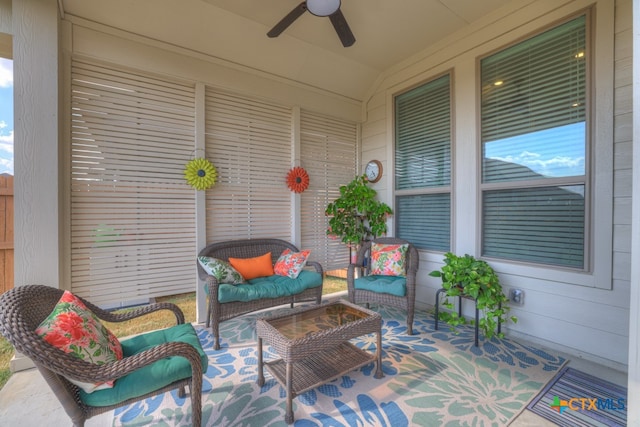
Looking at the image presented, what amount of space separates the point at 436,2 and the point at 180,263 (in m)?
3.77

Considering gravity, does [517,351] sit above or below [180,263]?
below

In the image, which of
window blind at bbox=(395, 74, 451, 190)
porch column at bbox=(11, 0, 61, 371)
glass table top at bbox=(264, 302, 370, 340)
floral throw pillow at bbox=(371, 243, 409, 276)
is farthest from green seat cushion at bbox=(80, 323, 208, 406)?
window blind at bbox=(395, 74, 451, 190)

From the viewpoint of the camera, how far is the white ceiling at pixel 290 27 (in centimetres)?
258

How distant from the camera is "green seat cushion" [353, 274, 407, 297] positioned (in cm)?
274

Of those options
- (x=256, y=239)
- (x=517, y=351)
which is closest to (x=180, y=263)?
(x=256, y=239)

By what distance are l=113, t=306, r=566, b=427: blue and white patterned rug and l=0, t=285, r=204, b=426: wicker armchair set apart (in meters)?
0.45

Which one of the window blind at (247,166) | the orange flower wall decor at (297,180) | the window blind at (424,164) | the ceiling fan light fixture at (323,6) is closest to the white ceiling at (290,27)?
the window blind at (247,166)

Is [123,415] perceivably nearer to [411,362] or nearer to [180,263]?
[180,263]

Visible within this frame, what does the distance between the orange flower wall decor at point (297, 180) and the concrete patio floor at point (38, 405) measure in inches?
105

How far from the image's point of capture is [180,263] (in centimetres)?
298

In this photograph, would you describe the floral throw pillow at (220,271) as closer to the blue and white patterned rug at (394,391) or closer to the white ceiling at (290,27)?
the blue and white patterned rug at (394,391)

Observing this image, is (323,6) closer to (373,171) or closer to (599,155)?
(373,171)

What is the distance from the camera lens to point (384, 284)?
9.30 ft

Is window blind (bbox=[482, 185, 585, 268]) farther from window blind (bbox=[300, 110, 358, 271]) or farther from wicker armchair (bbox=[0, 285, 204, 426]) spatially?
wicker armchair (bbox=[0, 285, 204, 426])
